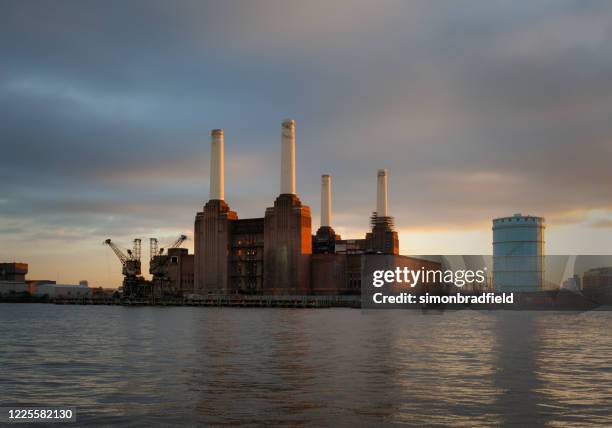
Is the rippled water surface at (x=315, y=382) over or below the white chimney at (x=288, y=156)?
below

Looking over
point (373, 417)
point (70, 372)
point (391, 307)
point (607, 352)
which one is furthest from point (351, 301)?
point (373, 417)

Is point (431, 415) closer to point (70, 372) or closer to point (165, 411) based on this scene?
point (165, 411)

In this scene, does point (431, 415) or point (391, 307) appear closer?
point (431, 415)

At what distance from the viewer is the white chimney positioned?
196750 millimetres

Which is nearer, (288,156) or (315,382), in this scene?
(315,382)

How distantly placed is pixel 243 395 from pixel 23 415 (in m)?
8.93

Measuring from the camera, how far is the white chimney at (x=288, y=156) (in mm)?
196750

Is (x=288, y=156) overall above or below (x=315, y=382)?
above

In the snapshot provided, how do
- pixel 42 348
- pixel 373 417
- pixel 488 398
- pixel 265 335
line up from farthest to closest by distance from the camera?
pixel 265 335 → pixel 42 348 → pixel 488 398 → pixel 373 417

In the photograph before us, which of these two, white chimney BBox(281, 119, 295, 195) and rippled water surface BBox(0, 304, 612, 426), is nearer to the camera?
rippled water surface BBox(0, 304, 612, 426)

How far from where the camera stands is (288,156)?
197 metres

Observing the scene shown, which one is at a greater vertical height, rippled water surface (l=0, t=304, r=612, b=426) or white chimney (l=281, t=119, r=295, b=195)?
white chimney (l=281, t=119, r=295, b=195)

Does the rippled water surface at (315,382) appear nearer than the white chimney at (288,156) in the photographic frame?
Yes

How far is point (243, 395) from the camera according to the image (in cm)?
3080
